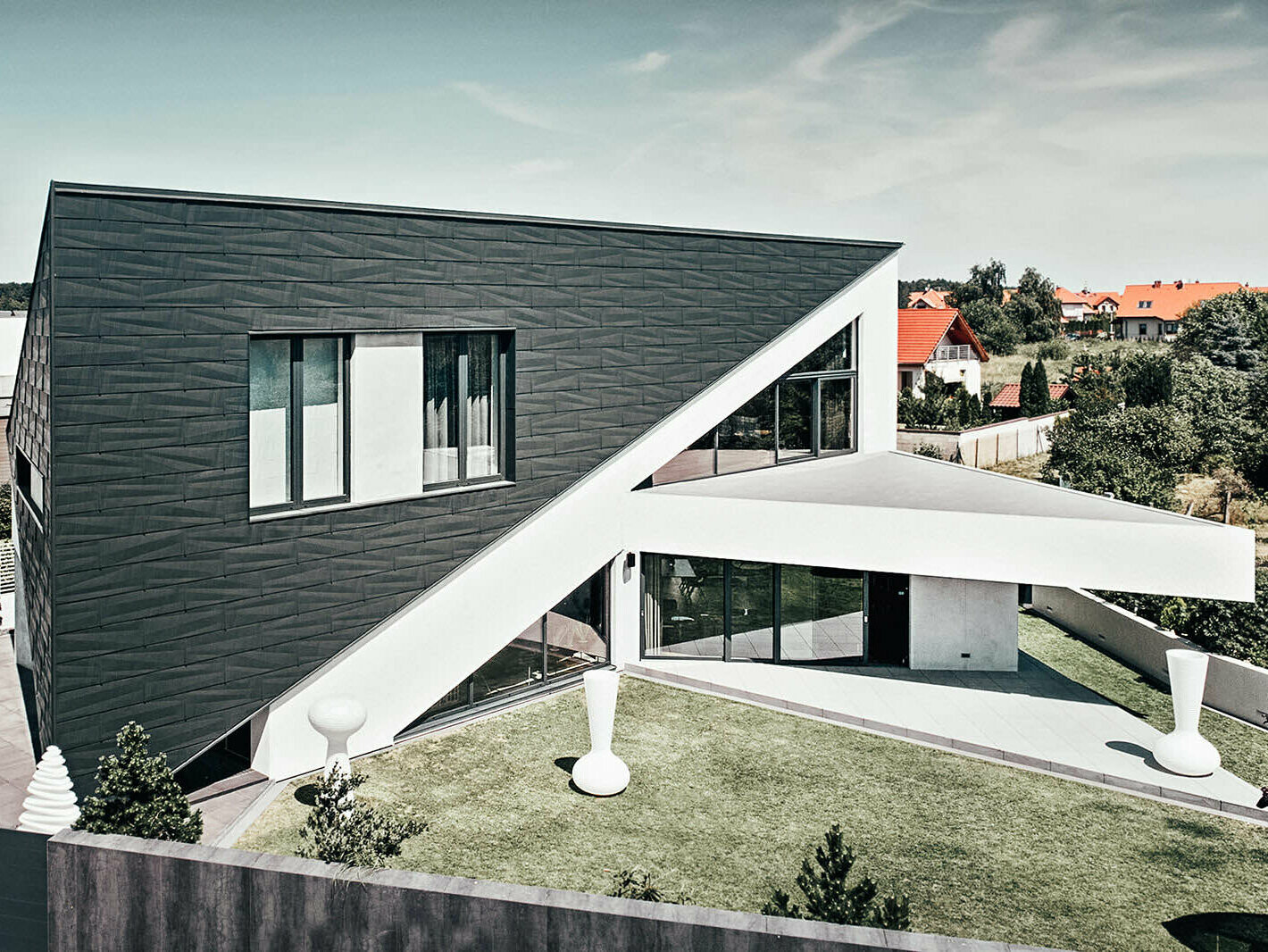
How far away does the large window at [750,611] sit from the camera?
16219 millimetres

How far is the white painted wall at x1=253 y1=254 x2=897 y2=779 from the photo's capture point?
→ 11.9 m

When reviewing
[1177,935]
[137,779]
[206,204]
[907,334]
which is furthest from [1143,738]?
[907,334]

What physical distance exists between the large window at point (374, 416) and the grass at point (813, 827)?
330 centimetres

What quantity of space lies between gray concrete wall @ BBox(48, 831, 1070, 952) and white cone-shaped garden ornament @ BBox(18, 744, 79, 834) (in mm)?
2396

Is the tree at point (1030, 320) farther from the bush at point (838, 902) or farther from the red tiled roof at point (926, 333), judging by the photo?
the bush at point (838, 902)

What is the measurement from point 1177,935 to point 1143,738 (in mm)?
4955

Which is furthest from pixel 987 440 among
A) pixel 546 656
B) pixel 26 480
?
pixel 26 480

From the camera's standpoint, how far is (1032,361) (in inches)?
2729

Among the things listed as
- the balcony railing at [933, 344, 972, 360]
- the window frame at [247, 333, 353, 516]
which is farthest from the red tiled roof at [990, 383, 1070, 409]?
the window frame at [247, 333, 353, 516]

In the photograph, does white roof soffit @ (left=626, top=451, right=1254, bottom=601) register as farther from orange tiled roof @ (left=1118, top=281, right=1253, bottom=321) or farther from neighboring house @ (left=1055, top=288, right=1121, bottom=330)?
neighboring house @ (left=1055, top=288, right=1121, bottom=330)

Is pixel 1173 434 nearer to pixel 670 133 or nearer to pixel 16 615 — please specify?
pixel 670 133

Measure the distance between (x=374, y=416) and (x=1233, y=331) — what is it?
166ft

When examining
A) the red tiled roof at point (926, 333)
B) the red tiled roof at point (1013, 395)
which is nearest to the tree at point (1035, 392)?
the red tiled roof at point (1013, 395)

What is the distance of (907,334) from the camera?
5172 cm
